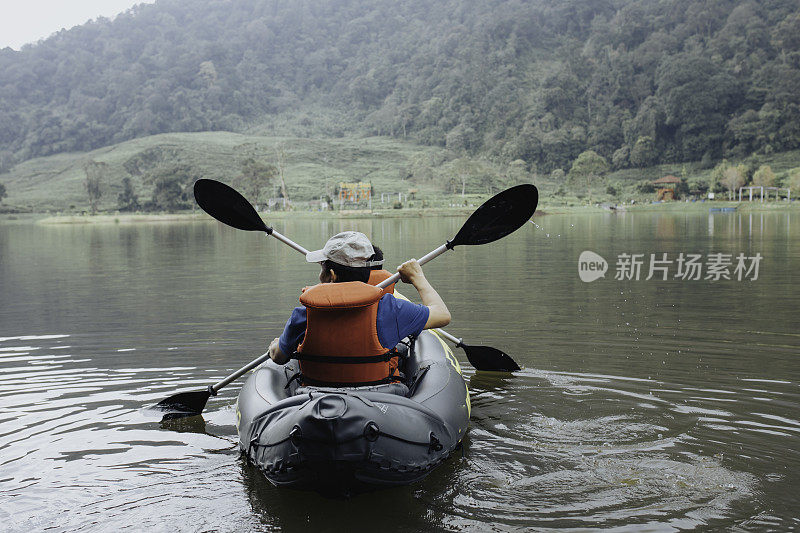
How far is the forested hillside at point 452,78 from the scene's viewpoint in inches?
3733

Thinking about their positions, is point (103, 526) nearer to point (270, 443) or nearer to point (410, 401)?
point (270, 443)

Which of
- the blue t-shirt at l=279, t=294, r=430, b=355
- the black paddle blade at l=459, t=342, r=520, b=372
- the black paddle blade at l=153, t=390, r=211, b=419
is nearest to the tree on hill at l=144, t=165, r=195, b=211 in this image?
the black paddle blade at l=459, t=342, r=520, b=372

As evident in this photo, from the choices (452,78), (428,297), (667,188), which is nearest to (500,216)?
(428,297)

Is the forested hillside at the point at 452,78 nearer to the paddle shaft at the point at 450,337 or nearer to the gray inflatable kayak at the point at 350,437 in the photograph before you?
the paddle shaft at the point at 450,337

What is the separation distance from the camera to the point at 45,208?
278ft

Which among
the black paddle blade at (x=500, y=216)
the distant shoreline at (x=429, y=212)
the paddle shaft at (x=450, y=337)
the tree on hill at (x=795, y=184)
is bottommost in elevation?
the paddle shaft at (x=450, y=337)

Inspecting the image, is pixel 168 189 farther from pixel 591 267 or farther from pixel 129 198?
pixel 591 267

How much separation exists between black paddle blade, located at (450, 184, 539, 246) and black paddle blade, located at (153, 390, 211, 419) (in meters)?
2.25

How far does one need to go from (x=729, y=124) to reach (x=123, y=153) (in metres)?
87.6

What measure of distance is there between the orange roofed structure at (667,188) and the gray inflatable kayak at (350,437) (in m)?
76.5

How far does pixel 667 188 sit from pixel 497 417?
7775 centimetres

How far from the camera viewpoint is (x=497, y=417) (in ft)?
17.3

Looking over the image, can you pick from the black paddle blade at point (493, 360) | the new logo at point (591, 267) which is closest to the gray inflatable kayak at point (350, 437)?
the black paddle blade at point (493, 360)

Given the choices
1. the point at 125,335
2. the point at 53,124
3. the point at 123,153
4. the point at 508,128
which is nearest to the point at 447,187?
the point at 508,128
